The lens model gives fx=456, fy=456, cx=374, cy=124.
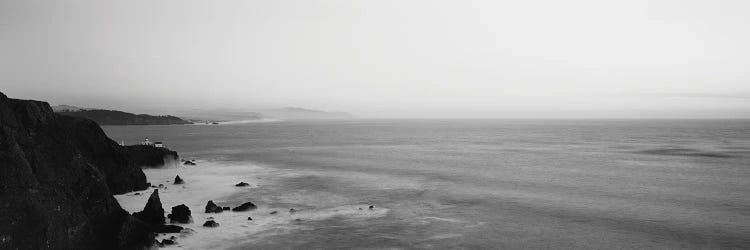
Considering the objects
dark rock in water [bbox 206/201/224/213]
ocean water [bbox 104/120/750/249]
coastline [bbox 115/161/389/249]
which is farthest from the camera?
dark rock in water [bbox 206/201/224/213]

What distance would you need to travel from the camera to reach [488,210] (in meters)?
35.6

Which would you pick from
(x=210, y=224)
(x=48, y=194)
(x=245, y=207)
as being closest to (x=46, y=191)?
(x=48, y=194)

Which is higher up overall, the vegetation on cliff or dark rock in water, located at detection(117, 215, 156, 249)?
the vegetation on cliff

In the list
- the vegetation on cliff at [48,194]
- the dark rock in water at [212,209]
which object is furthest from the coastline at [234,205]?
the vegetation on cliff at [48,194]

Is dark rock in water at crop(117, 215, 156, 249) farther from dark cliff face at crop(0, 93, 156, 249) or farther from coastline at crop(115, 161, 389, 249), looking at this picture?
coastline at crop(115, 161, 389, 249)

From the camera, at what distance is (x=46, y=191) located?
64.5 ft

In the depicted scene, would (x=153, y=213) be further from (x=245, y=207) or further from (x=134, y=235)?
(x=245, y=207)

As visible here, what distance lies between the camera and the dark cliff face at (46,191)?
17734 millimetres

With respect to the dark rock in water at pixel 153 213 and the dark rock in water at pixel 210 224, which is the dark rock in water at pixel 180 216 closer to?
the dark rock in water at pixel 153 213

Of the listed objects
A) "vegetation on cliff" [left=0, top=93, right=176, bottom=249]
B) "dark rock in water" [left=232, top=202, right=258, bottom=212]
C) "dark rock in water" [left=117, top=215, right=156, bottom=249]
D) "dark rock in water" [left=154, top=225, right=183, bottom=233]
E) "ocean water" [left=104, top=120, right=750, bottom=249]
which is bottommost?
"ocean water" [left=104, top=120, right=750, bottom=249]

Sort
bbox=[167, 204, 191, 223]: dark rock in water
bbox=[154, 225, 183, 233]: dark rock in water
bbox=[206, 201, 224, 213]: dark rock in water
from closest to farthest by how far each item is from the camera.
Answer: bbox=[154, 225, 183, 233]: dark rock in water → bbox=[167, 204, 191, 223]: dark rock in water → bbox=[206, 201, 224, 213]: dark rock in water

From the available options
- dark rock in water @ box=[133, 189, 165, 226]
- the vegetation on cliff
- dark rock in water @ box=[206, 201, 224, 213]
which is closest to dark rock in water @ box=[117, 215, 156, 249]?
the vegetation on cliff

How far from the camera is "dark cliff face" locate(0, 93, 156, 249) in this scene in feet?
58.2

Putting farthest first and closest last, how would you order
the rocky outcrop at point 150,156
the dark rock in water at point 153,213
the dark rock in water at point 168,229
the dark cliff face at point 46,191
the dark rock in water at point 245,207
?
the rocky outcrop at point 150,156 < the dark rock in water at point 245,207 < the dark rock in water at point 153,213 < the dark rock in water at point 168,229 < the dark cliff face at point 46,191
